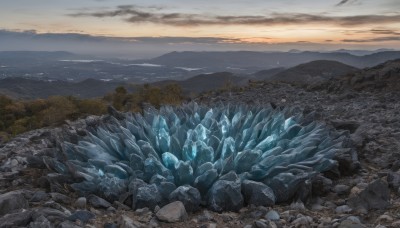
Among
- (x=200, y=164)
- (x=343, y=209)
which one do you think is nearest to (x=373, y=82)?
(x=343, y=209)

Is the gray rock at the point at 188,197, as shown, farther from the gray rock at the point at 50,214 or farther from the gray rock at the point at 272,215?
the gray rock at the point at 50,214

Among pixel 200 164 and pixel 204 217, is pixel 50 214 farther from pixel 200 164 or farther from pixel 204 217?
pixel 200 164

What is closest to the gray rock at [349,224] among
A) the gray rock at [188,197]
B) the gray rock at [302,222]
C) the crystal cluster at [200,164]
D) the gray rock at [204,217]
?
the gray rock at [302,222]

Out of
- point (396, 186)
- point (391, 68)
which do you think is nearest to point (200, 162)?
point (396, 186)

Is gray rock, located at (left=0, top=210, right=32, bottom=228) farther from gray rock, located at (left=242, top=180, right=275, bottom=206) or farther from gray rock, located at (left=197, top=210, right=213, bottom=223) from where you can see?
gray rock, located at (left=242, top=180, right=275, bottom=206)

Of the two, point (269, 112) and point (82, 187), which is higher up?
point (269, 112)

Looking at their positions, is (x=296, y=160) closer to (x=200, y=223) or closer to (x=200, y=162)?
(x=200, y=162)
